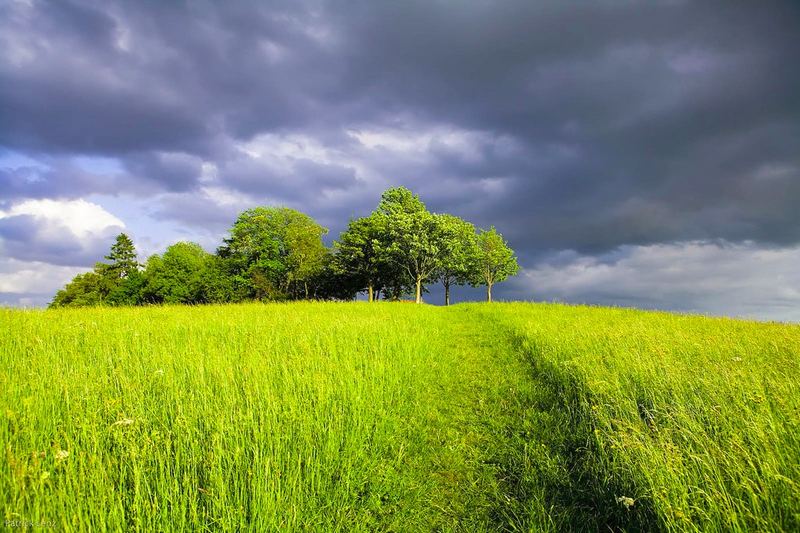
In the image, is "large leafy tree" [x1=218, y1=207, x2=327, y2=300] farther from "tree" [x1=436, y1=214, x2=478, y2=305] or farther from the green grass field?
the green grass field

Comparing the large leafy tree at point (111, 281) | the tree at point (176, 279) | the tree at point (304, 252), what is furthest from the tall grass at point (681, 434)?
the large leafy tree at point (111, 281)

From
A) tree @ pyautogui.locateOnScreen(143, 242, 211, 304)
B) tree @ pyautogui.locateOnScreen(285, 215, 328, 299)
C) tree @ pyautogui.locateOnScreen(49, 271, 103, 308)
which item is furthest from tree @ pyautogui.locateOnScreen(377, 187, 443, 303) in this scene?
tree @ pyautogui.locateOnScreen(49, 271, 103, 308)

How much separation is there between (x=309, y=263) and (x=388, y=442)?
49.3 meters

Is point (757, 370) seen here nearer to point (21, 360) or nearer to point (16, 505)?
point (16, 505)

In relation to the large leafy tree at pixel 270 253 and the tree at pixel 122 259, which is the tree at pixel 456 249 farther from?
the tree at pixel 122 259

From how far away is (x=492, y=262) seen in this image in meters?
60.6

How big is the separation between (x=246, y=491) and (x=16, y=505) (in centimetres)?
180

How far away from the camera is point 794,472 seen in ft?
A: 12.2

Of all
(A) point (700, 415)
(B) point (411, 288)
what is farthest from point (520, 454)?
(B) point (411, 288)

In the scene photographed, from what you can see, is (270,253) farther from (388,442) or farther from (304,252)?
(388,442)

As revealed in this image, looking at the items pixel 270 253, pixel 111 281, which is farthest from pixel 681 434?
pixel 111 281

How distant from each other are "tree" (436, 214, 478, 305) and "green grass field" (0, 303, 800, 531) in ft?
123

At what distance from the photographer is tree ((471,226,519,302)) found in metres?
60.6

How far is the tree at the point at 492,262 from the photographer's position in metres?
60.6
